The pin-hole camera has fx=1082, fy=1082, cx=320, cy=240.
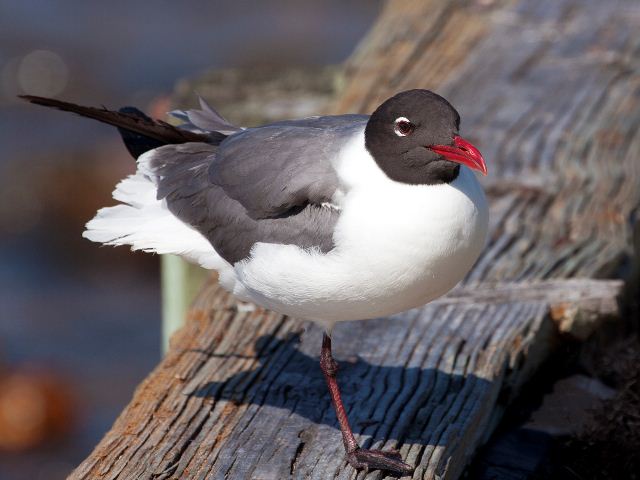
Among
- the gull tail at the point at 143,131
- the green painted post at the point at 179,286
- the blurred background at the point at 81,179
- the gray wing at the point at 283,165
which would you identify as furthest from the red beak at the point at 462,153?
the blurred background at the point at 81,179

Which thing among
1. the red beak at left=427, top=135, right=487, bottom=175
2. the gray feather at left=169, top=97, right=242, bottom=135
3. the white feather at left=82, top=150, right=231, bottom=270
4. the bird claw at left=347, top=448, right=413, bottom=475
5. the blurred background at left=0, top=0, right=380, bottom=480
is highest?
the blurred background at left=0, top=0, right=380, bottom=480

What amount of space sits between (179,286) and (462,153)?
8.10 feet

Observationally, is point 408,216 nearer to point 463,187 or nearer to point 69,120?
point 463,187

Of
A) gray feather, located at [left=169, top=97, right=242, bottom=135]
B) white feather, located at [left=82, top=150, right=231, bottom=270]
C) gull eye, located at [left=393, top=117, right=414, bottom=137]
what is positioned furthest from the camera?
gray feather, located at [left=169, top=97, right=242, bottom=135]

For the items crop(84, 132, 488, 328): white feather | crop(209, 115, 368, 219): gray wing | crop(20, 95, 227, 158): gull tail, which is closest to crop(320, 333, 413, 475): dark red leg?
crop(84, 132, 488, 328): white feather

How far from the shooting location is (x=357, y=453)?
310 cm

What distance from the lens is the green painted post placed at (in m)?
5.11

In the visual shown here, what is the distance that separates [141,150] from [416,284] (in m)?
1.35

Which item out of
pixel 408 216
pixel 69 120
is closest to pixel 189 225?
pixel 408 216

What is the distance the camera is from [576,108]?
5066mm

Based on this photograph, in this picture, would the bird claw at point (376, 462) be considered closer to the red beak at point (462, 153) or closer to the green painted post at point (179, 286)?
the red beak at point (462, 153)

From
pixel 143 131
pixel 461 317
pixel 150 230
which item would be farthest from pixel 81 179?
pixel 461 317

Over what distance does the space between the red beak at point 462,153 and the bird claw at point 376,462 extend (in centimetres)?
86

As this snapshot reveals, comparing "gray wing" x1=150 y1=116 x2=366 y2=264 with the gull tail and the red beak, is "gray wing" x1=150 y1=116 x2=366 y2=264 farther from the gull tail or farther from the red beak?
the red beak
